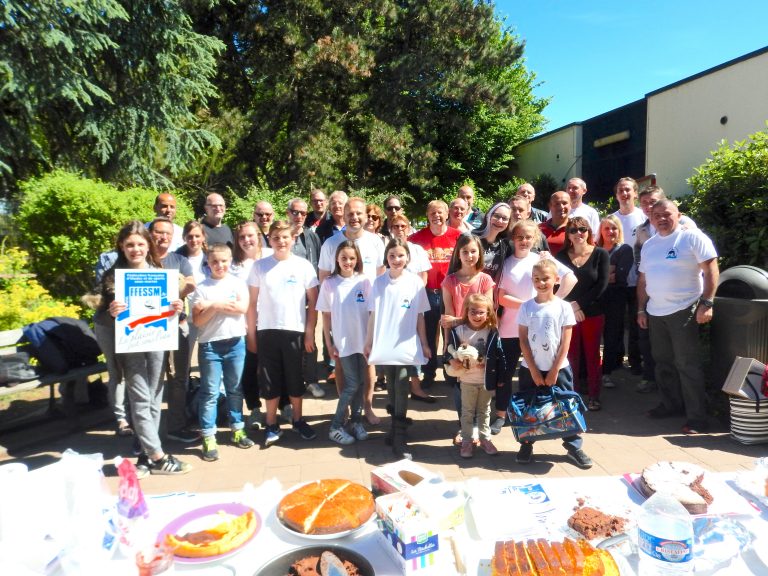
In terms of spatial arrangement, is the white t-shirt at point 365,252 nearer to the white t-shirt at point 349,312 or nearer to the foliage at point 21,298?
the white t-shirt at point 349,312

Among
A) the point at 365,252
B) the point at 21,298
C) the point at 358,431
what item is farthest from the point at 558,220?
the point at 21,298

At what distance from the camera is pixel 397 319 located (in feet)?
14.0

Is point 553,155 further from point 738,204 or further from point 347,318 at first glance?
point 347,318

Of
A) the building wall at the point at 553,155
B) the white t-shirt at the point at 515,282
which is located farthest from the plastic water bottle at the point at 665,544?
the building wall at the point at 553,155

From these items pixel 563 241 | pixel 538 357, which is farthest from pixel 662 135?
pixel 538 357

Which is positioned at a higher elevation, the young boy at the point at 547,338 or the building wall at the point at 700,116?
the building wall at the point at 700,116

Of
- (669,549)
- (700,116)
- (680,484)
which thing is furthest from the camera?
(700,116)

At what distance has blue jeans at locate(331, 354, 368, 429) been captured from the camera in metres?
4.54

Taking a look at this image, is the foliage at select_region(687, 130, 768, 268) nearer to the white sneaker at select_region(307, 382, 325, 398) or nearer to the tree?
the white sneaker at select_region(307, 382, 325, 398)

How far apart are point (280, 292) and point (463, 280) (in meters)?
1.60

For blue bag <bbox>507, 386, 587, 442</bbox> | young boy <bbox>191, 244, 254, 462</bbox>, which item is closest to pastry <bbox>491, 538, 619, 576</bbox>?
blue bag <bbox>507, 386, 587, 442</bbox>

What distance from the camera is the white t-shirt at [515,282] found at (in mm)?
4520

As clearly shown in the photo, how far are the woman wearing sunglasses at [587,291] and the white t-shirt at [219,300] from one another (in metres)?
3.18

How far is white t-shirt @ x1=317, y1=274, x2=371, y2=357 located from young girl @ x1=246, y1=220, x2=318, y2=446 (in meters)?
0.21
